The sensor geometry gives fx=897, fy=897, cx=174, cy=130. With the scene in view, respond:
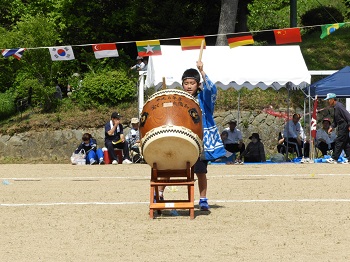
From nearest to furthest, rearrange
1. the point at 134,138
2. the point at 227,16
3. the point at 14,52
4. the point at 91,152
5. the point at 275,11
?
the point at 91,152
the point at 14,52
the point at 134,138
the point at 227,16
the point at 275,11

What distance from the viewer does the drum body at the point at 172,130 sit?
9109 millimetres

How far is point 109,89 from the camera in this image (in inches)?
1024

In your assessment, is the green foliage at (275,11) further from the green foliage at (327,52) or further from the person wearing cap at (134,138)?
the person wearing cap at (134,138)

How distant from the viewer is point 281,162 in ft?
65.0

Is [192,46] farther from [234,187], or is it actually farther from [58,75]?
[58,75]

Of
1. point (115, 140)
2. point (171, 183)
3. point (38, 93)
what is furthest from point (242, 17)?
point (171, 183)

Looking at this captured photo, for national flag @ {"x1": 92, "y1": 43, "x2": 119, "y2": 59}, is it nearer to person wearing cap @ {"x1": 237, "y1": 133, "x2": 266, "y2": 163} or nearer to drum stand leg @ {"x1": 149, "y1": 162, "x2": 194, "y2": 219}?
person wearing cap @ {"x1": 237, "y1": 133, "x2": 266, "y2": 163}

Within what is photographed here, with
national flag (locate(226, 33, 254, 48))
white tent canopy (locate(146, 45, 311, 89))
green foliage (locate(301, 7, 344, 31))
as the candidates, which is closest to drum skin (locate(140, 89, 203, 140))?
white tent canopy (locate(146, 45, 311, 89))

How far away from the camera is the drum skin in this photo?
9.18 meters

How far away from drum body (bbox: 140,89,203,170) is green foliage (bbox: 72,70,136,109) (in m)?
16.6

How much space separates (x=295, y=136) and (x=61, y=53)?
5.74 metres

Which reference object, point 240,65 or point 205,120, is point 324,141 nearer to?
point 240,65

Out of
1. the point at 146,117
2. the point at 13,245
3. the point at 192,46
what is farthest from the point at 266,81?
the point at 13,245

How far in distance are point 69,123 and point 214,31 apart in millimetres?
6283
